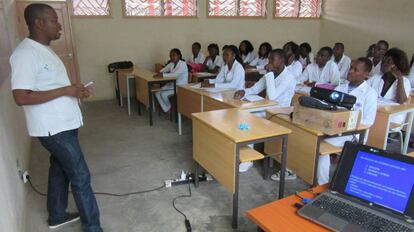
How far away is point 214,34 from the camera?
7.25m

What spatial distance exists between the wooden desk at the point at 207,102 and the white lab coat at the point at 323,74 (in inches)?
73.8

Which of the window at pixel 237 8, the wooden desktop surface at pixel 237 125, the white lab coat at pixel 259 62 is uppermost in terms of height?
the window at pixel 237 8

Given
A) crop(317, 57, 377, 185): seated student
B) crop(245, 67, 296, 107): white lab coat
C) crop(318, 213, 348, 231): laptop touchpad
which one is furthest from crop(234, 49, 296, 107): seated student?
crop(318, 213, 348, 231): laptop touchpad

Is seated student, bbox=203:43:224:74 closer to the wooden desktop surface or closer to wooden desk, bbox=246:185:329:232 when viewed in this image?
the wooden desktop surface

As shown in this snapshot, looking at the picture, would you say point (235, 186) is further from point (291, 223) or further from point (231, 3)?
point (231, 3)

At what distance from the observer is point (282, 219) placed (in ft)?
4.17

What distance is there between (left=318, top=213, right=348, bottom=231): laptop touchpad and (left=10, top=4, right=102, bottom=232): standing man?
4.80ft

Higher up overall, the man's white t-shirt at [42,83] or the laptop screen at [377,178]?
the man's white t-shirt at [42,83]

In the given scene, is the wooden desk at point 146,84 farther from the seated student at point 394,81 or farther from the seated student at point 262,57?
the seated student at point 394,81

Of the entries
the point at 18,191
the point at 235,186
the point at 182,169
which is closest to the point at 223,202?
the point at 235,186

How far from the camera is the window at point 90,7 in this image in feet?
19.6

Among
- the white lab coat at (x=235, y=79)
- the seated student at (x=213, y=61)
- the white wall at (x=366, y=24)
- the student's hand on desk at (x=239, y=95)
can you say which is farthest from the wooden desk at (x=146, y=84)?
the white wall at (x=366, y=24)

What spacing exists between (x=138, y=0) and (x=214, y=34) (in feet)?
6.14

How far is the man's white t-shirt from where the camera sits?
1686mm
